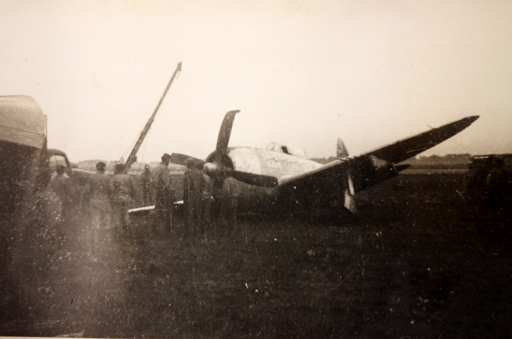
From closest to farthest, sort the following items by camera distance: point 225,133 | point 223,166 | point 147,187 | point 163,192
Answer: point 225,133, point 223,166, point 163,192, point 147,187

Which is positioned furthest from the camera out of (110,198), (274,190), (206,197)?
(274,190)

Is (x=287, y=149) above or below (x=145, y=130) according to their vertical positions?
below

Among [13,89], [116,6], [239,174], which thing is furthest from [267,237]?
[13,89]

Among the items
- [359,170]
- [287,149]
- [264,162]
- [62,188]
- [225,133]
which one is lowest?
[62,188]

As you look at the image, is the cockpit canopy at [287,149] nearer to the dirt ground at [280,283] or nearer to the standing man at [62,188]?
the dirt ground at [280,283]

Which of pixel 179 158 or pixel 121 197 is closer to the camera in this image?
pixel 121 197

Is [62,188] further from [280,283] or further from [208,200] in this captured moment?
[280,283]

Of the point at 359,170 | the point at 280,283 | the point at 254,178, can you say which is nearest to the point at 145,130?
the point at 254,178
